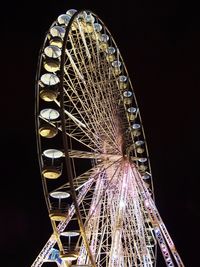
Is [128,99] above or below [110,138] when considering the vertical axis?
above

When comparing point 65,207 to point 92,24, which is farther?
point 92,24

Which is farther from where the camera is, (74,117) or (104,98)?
(104,98)

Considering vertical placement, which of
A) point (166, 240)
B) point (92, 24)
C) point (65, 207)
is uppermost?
point (92, 24)

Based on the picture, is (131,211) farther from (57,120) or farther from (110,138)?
(57,120)

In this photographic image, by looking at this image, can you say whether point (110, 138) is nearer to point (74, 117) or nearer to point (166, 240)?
point (74, 117)

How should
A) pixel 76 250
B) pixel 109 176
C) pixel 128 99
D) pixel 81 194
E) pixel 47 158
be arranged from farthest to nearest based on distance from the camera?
pixel 128 99, pixel 109 176, pixel 81 194, pixel 47 158, pixel 76 250

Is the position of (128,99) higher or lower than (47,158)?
higher

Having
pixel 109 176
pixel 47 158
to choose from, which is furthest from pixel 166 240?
pixel 47 158

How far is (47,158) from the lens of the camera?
43.4 ft

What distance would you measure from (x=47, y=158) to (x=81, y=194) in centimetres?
201

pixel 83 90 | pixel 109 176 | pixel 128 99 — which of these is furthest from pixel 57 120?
pixel 128 99

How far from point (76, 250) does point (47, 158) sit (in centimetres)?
270

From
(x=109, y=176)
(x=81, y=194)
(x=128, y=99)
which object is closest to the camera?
(x=81, y=194)

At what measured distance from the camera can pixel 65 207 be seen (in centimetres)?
1290
